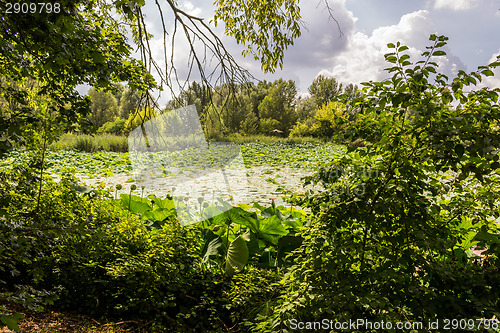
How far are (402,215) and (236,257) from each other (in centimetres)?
132

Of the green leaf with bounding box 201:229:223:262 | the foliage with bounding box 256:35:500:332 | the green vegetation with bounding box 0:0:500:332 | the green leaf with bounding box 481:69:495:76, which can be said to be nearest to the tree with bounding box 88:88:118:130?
the green leaf with bounding box 201:229:223:262

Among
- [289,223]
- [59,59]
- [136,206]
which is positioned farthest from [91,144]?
[59,59]

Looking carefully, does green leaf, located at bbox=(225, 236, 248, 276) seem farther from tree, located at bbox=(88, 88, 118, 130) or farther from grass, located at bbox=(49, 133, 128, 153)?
tree, located at bbox=(88, 88, 118, 130)

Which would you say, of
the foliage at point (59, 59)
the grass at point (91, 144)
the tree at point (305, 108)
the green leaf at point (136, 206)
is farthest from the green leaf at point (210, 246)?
the tree at point (305, 108)

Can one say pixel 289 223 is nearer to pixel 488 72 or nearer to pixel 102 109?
pixel 488 72

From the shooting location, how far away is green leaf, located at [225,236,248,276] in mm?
2281

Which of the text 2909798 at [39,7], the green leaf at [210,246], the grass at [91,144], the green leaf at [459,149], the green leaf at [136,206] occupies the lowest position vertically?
the green leaf at [210,246]

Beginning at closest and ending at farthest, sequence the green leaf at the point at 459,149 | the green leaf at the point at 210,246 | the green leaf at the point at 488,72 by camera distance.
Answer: the green leaf at the point at 459,149 → the green leaf at the point at 488,72 → the green leaf at the point at 210,246

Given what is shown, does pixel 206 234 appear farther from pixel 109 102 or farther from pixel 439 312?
pixel 109 102

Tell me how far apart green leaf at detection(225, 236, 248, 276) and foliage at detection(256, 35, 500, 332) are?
2.49 ft

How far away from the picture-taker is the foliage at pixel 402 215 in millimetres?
1242

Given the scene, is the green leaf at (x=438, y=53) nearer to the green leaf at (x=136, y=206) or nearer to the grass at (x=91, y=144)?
the green leaf at (x=136, y=206)

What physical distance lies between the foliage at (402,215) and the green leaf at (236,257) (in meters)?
0.76

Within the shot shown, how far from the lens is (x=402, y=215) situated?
1.34 meters
